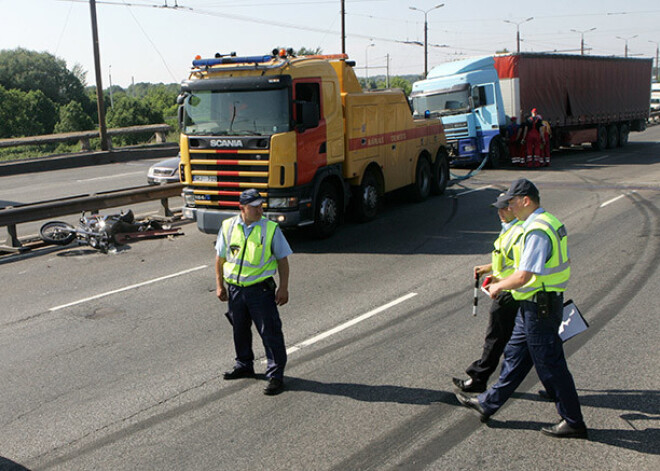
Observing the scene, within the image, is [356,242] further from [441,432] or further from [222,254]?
[441,432]

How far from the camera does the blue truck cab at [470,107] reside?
21797mm

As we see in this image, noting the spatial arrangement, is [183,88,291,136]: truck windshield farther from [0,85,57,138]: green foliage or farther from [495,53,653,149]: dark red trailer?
[0,85,57,138]: green foliage

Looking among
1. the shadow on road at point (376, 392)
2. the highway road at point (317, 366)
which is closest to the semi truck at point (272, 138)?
the highway road at point (317, 366)

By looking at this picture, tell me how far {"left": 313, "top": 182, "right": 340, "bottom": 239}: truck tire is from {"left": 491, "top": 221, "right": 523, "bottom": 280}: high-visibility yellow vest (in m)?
6.71

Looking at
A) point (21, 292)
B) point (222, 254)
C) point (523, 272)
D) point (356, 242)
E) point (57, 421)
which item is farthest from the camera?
point (356, 242)

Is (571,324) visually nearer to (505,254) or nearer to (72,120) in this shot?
(505,254)

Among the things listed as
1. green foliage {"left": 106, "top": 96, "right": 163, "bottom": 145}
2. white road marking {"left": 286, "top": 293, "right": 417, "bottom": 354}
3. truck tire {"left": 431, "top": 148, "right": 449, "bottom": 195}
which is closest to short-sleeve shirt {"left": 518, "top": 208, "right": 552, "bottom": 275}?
white road marking {"left": 286, "top": 293, "right": 417, "bottom": 354}

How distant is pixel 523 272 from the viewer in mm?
4492

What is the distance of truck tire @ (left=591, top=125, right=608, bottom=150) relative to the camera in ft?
93.8

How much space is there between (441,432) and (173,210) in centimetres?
1115

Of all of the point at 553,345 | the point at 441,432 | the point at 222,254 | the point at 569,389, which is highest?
the point at 222,254

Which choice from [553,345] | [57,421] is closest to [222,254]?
[57,421]

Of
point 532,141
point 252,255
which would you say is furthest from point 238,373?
point 532,141

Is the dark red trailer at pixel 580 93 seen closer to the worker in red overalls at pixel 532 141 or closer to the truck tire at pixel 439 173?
the worker in red overalls at pixel 532 141
